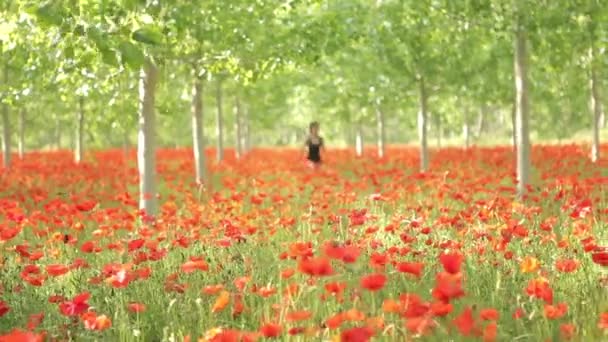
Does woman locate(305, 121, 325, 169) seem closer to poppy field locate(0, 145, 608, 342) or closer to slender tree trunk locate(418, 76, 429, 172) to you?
slender tree trunk locate(418, 76, 429, 172)

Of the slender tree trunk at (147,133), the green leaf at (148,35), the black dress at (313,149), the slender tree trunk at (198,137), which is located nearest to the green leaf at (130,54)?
the green leaf at (148,35)

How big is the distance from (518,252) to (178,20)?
419 centimetres

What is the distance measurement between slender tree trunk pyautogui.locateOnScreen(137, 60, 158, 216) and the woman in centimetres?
505

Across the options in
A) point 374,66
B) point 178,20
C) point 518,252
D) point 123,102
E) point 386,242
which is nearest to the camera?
point 518,252

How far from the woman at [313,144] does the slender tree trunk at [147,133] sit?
16.6 ft

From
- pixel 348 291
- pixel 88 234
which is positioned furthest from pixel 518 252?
pixel 88 234

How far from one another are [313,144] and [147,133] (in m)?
5.46

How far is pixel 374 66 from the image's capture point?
16.5 m

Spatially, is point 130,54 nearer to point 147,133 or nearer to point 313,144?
point 147,133

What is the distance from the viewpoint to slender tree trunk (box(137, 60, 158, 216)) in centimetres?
894

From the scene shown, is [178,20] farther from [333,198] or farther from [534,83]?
[534,83]

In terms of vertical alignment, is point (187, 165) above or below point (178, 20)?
below

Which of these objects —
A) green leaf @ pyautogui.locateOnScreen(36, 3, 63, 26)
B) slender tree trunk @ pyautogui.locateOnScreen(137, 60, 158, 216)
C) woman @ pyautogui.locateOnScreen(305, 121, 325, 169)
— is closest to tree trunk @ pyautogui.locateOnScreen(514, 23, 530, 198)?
woman @ pyautogui.locateOnScreen(305, 121, 325, 169)

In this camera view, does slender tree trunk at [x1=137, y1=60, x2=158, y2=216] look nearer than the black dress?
Yes
